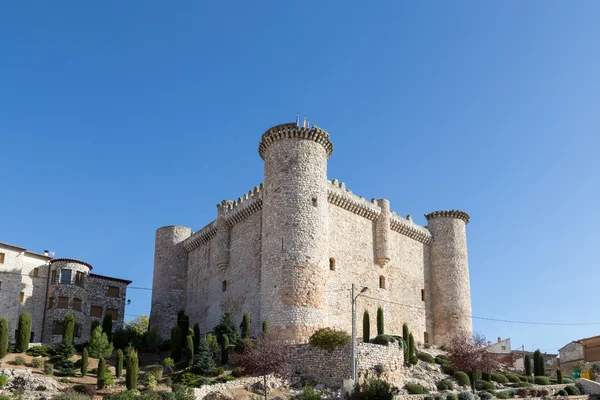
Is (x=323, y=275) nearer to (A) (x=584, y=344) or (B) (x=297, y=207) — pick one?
(B) (x=297, y=207)

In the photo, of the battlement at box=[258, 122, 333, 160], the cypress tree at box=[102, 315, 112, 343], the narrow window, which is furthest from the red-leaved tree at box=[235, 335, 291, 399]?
the narrow window

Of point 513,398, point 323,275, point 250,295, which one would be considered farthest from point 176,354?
point 513,398

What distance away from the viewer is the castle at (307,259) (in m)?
41.9

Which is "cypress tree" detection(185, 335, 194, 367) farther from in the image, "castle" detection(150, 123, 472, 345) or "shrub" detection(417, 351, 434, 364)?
"shrub" detection(417, 351, 434, 364)

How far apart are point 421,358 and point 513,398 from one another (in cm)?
745

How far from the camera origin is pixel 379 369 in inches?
1521

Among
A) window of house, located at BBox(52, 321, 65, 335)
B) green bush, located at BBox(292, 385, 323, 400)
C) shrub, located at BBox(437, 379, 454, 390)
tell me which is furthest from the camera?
window of house, located at BBox(52, 321, 65, 335)

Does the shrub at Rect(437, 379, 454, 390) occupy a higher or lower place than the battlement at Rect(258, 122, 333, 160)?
lower

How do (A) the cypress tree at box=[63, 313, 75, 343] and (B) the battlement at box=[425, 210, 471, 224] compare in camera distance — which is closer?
(A) the cypress tree at box=[63, 313, 75, 343]

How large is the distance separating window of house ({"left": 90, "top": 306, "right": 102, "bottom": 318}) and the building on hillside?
45177 mm

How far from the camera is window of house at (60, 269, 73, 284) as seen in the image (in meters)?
50.6

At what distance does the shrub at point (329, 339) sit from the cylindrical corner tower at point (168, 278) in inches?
739

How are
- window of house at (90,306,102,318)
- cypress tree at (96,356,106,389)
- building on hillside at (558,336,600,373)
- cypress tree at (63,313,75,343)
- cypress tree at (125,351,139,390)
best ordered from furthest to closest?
building on hillside at (558,336,600,373), window of house at (90,306,102,318), cypress tree at (63,313,75,343), cypress tree at (96,356,106,389), cypress tree at (125,351,139,390)

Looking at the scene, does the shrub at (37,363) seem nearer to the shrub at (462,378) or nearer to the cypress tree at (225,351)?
the cypress tree at (225,351)
